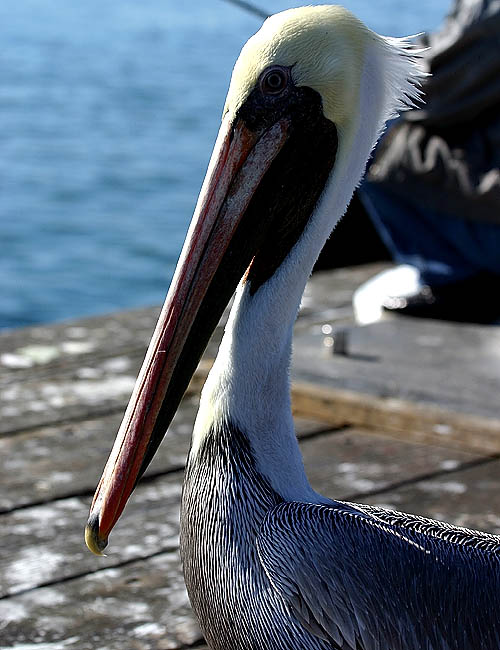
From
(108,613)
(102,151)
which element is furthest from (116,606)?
(102,151)

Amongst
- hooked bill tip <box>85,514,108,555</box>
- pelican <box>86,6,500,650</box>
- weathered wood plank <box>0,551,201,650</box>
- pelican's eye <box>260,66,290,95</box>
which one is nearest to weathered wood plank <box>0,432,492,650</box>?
weathered wood plank <box>0,551,201,650</box>

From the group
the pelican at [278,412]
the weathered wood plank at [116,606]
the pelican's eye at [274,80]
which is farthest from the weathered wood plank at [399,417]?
the pelican's eye at [274,80]

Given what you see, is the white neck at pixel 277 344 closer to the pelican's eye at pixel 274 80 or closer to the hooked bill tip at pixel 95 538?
the pelican's eye at pixel 274 80

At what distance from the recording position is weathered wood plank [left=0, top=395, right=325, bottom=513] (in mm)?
3098

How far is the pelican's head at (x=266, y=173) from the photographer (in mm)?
1983

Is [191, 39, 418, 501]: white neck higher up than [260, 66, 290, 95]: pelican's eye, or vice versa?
[260, 66, 290, 95]: pelican's eye

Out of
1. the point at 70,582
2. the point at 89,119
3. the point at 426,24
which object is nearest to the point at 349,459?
the point at 70,582

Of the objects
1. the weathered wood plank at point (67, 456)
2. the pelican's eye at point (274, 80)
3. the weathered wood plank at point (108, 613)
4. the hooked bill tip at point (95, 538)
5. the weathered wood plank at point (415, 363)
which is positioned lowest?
the weathered wood plank at point (108, 613)

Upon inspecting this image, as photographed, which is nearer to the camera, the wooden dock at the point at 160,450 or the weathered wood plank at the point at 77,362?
the wooden dock at the point at 160,450

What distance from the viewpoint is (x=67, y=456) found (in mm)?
3334

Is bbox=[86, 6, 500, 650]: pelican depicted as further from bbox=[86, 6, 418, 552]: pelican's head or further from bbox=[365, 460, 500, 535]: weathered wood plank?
bbox=[365, 460, 500, 535]: weathered wood plank

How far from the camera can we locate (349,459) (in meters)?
3.31

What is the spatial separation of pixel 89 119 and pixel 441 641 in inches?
604

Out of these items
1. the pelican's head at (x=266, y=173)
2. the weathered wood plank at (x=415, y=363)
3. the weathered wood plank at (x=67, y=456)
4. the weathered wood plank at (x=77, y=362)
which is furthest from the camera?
the weathered wood plank at (x=77, y=362)
